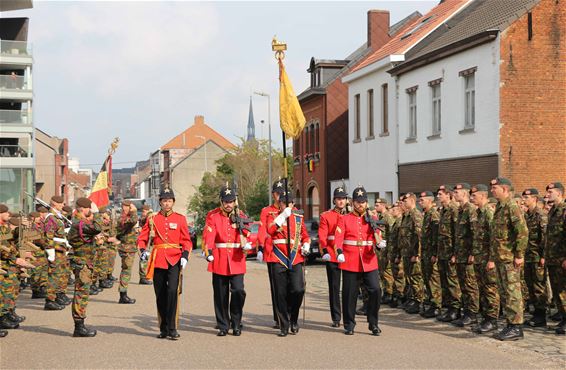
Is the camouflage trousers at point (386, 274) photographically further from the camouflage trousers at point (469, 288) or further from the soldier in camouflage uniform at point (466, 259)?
the camouflage trousers at point (469, 288)

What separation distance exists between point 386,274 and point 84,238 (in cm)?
597

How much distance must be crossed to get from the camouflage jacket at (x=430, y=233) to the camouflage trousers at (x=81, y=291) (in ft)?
17.8

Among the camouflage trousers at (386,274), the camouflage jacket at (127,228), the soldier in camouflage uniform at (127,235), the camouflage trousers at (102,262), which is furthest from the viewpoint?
the camouflage trousers at (102,262)

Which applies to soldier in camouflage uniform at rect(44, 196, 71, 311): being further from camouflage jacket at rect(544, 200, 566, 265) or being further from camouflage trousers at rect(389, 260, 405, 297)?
camouflage jacket at rect(544, 200, 566, 265)

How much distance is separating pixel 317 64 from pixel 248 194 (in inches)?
581

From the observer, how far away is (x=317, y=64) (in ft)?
152

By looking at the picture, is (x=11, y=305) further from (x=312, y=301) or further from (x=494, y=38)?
(x=494, y=38)

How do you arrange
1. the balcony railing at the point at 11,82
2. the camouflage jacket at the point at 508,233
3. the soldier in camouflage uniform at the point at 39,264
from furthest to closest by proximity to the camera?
the balcony railing at the point at 11,82, the soldier in camouflage uniform at the point at 39,264, the camouflage jacket at the point at 508,233

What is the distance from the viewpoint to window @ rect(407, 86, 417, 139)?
105 feet

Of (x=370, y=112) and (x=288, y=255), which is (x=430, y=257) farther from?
(x=370, y=112)

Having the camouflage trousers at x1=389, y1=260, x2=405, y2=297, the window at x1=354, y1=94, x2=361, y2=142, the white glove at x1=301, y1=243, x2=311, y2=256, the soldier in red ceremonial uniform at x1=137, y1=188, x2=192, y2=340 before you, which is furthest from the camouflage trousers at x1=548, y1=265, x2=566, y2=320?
the window at x1=354, y1=94, x2=361, y2=142

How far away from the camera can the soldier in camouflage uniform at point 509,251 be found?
11406 millimetres

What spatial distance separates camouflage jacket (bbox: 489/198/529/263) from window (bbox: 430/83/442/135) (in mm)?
18052

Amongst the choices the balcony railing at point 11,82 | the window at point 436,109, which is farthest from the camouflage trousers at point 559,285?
the balcony railing at point 11,82
